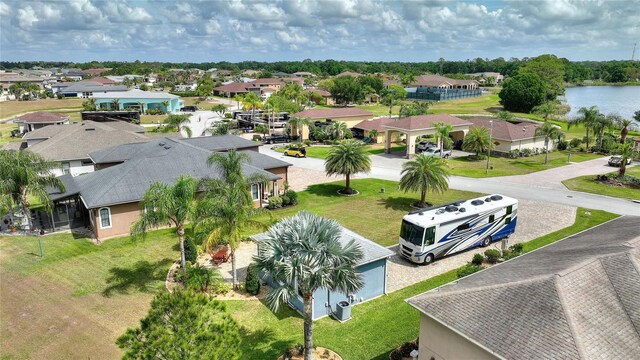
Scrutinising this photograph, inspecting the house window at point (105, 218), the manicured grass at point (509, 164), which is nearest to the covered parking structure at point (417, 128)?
the manicured grass at point (509, 164)

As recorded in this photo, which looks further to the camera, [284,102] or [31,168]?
[284,102]

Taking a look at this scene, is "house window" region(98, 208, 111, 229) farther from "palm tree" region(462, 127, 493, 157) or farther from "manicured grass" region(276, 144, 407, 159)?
"palm tree" region(462, 127, 493, 157)

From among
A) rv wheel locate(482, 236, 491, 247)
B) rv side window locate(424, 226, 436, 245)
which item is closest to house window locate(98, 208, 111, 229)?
rv side window locate(424, 226, 436, 245)

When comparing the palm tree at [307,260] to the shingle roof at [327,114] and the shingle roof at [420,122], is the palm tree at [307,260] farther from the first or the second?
the shingle roof at [327,114]

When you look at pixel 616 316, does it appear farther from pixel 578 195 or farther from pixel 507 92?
pixel 507 92

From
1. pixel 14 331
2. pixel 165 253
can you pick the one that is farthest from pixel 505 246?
pixel 14 331

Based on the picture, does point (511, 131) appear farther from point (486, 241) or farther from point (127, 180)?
Result: point (127, 180)

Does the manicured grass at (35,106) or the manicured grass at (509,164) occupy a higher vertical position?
the manicured grass at (35,106)
